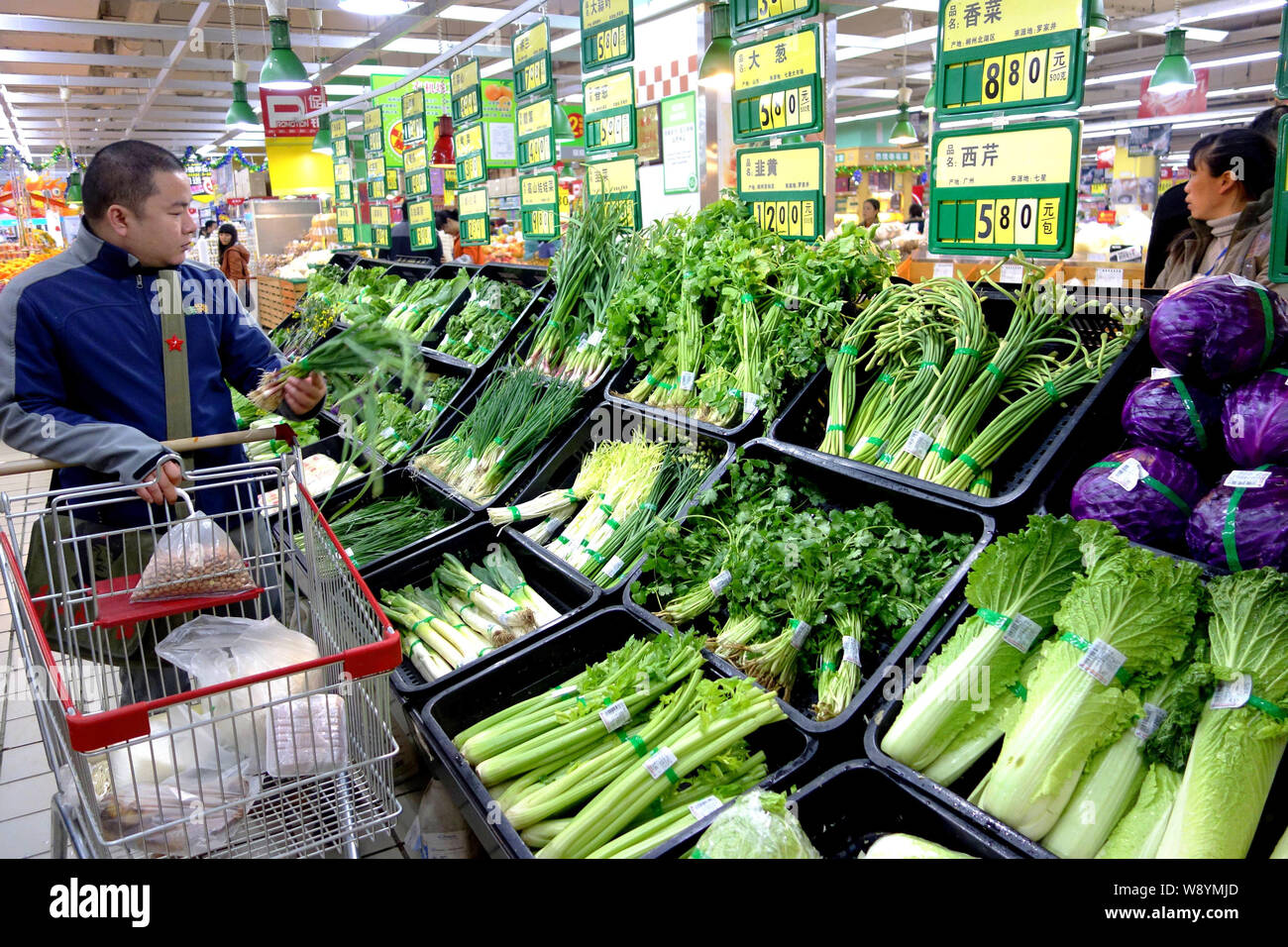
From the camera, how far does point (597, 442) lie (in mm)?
3586

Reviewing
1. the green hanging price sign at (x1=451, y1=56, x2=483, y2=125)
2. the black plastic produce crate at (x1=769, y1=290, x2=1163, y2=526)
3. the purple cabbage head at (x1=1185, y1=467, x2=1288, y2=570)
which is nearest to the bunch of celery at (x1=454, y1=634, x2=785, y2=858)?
the black plastic produce crate at (x1=769, y1=290, x2=1163, y2=526)

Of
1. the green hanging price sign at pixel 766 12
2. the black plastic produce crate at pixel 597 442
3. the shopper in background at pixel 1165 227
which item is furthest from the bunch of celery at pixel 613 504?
the shopper in background at pixel 1165 227

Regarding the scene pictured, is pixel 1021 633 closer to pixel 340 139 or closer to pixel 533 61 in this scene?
pixel 533 61

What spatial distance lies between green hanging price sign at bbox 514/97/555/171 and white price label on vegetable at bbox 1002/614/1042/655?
496cm

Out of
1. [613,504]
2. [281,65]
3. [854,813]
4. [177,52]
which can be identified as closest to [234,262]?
[281,65]

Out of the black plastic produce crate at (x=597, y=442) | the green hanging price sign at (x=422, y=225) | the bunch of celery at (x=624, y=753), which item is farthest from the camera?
the green hanging price sign at (x=422, y=225)

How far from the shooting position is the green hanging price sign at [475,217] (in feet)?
22.5

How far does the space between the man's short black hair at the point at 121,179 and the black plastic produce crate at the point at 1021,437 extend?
6.45 ft

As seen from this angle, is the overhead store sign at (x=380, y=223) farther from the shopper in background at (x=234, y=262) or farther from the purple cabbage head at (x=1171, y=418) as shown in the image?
the purple cabbage head at (x=1171, y=418)

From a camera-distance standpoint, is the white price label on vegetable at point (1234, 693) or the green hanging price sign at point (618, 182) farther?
the green hanging price sign at point (618, 182)

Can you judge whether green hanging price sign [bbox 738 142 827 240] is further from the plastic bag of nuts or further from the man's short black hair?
the plastic bag of nuts

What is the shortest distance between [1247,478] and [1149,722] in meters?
0.58
